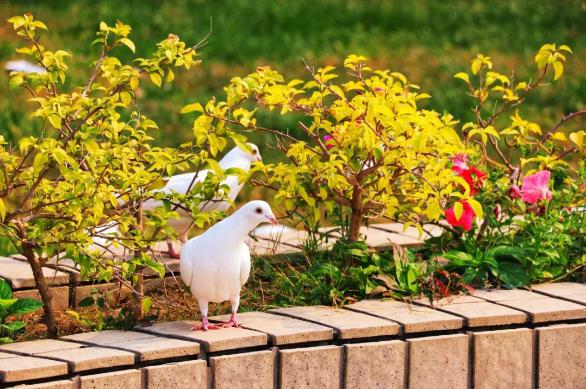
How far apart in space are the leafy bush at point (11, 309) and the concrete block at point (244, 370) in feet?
2.53

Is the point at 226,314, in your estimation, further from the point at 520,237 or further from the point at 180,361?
the point at 520,237

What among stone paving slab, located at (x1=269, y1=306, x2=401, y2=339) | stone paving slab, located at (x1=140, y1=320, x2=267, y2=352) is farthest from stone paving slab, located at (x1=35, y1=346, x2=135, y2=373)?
stone paving slab, located at (x1=269, y1=306, x2=401, y2=339)

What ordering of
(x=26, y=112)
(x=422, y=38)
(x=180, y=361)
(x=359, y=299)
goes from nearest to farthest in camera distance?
1. (x=180, y=361)
2. (x=359, y=299)
3. (x=26, y=112)
4. (x=422, y=38)

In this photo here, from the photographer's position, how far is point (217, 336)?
471 cm

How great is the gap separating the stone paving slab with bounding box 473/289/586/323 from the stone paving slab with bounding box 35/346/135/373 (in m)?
1.69

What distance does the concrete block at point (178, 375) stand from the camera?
450cm

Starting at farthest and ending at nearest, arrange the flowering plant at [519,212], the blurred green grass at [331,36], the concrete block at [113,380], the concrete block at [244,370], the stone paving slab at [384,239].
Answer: the blurred green grass at [331,36] → the stone paving slab at [384,239] → the flowering plant at [519,212] → the concrete block at [244,370] → the concrete block at [113,380]

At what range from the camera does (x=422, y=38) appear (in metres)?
15.1

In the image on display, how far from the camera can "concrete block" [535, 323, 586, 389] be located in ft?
17.3

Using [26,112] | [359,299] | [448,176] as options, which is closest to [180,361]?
[359,299]

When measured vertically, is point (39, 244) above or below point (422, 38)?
below

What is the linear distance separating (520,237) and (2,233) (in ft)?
8.05

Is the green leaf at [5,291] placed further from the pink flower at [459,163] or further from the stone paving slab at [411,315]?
the pink flower at [459,163]

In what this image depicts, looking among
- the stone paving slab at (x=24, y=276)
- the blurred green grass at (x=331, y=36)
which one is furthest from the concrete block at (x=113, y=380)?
the blurred green grass at (x=331, y=36)
